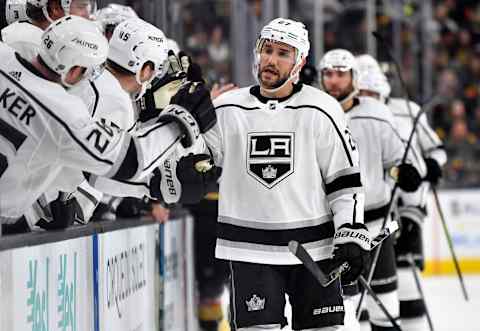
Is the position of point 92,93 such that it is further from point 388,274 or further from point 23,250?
point 388,274

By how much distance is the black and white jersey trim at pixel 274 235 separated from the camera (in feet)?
11.8

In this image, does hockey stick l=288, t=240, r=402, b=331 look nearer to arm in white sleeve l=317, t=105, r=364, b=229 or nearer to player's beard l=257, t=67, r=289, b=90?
arm in white sleeve l=317, t=105, r=364, b=229

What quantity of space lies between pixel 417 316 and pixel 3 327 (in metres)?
3.08

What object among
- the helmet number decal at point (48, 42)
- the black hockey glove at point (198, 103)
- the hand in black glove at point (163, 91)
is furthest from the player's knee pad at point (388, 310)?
the helmet number decal at point (48, 42)

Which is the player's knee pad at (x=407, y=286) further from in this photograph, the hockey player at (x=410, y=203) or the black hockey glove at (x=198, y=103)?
the black hockey glove at (x=198, y=103)

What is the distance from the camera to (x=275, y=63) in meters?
3.73

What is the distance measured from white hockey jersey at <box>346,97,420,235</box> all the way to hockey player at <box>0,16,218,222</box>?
2069 mm

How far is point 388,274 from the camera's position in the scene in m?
5.03

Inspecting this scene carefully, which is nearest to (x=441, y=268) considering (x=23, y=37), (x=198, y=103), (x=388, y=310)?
(x=388, y=310)

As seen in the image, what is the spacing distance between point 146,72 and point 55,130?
3.48 feet

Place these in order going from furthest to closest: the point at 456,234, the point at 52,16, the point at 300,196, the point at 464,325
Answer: the point at 456,234 < the point at 464,325 < the point at 52,16 < the point at 300,196

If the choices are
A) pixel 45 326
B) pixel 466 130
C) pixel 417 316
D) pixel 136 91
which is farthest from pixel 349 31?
pixel 45 326

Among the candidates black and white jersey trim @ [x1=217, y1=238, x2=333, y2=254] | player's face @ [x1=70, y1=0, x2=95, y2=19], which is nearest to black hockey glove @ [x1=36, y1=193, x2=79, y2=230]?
black and white jersey trim @ [x1=217, y1=238, x2=333, y2=254]

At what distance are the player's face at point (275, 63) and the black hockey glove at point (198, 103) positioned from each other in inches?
19.1
